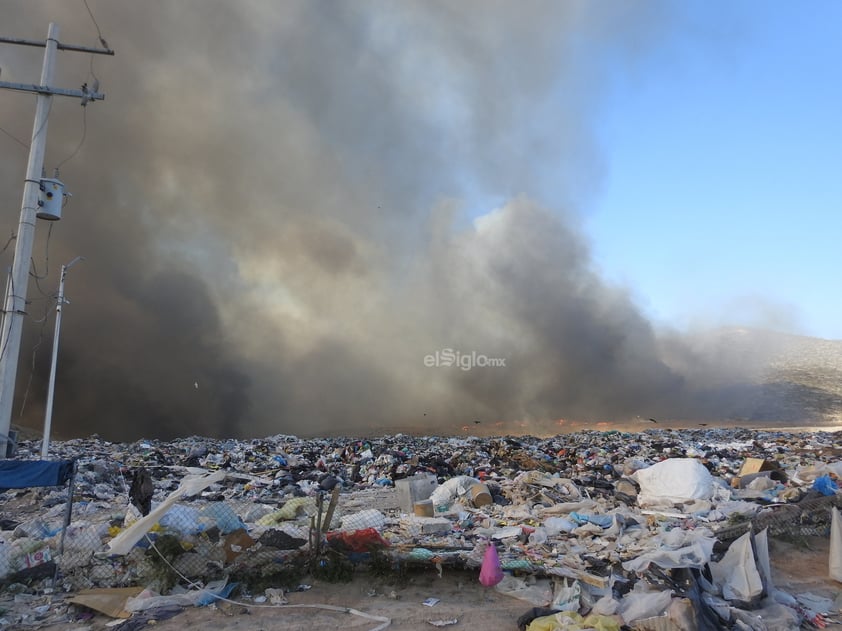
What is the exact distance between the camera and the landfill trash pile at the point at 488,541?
540 cm

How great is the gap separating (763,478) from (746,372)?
158ft

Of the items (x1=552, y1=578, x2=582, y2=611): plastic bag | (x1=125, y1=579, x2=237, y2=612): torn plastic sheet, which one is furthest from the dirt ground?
(x1=552, y1=578, x2=582, y2=611): plastic bag

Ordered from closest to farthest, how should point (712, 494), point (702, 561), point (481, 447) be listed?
point (702, 561) < point (712, 494) < point (481, 447)

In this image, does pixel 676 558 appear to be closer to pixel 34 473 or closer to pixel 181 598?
pixel 181 598

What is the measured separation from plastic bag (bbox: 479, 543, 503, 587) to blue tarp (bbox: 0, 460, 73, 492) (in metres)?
5.07

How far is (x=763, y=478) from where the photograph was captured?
10.6 m

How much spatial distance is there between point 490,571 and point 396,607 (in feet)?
3.59

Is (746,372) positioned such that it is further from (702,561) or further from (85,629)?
(85,629)

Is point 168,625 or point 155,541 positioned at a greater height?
point 155,541

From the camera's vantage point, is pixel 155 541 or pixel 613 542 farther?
pixel 613 542

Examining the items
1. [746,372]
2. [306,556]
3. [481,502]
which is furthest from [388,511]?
[746,372]

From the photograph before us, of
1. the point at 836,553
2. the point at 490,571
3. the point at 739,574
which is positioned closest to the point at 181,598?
the point at 490,571

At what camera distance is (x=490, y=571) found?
596 cm

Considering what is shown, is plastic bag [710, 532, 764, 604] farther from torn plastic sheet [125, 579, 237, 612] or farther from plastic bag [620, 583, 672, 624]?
torn plastic sheet [125, 579, 237, 612]
